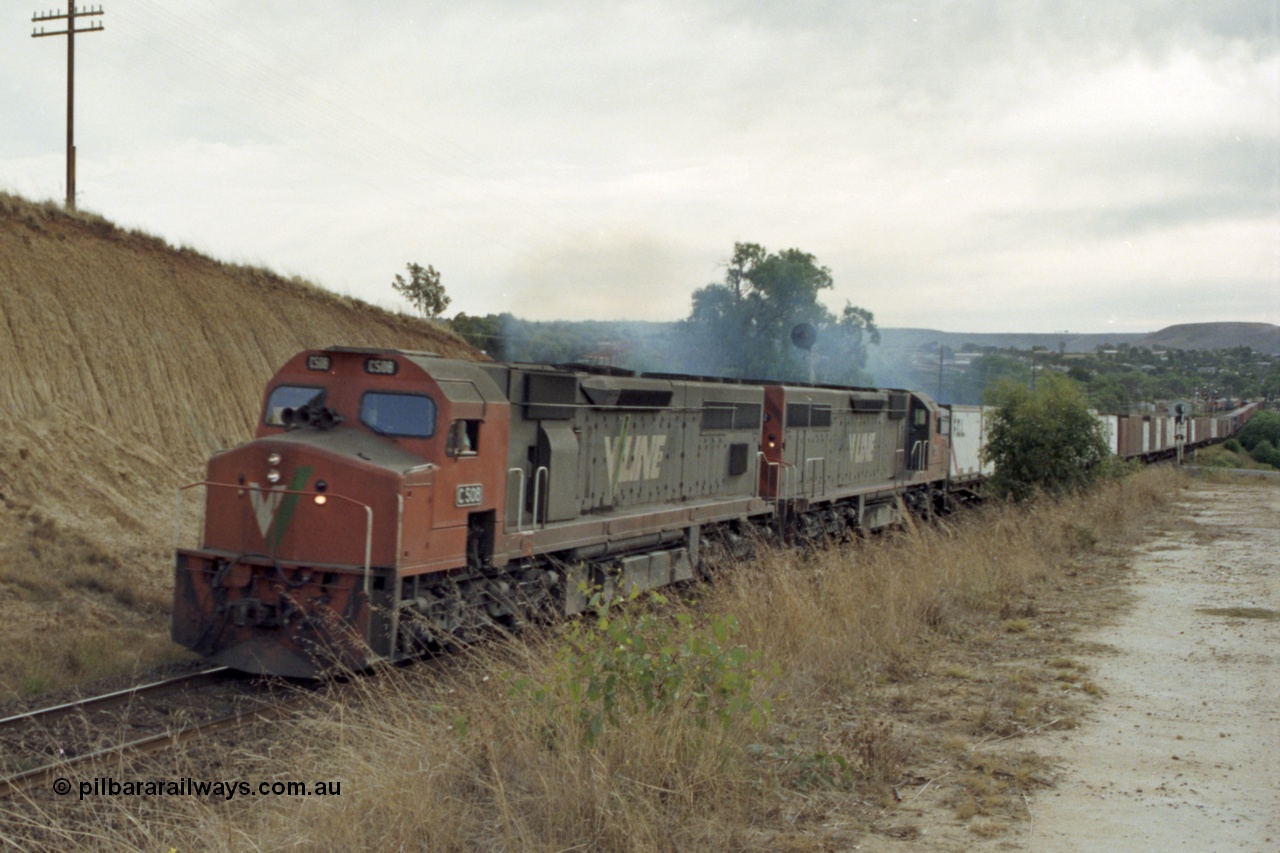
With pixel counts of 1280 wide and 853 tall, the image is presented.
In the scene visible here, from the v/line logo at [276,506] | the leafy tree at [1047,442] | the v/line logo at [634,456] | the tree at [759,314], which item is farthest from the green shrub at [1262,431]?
the v/line logo at [276,506]

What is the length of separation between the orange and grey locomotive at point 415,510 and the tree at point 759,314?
108 feet

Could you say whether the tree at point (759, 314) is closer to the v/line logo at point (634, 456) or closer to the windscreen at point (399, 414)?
the v/line logo at point (634, 456)

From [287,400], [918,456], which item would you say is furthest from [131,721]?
[918,456]

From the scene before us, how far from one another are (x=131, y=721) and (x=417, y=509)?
2710 mm

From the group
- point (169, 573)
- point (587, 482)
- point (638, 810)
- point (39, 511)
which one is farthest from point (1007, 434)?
point (638, 810)

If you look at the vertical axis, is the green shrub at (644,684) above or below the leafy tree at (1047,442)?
below

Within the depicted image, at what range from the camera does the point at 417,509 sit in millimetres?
9250

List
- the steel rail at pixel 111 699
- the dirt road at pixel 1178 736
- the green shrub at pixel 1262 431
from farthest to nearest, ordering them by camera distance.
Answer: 1. the green shrub at pixel 1262 431
2. the steel rail at pixel 111 699
3. the dirt road at pixel 1178 736

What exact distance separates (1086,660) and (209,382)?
19.1 meters

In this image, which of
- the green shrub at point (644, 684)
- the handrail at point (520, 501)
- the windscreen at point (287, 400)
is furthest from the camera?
the handrail at point (520, 501)

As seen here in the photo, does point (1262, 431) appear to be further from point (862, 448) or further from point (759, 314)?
point (862, 448)

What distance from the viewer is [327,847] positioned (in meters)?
4.95

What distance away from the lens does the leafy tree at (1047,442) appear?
23.8 meters

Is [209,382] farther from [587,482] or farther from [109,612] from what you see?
[587,482]
